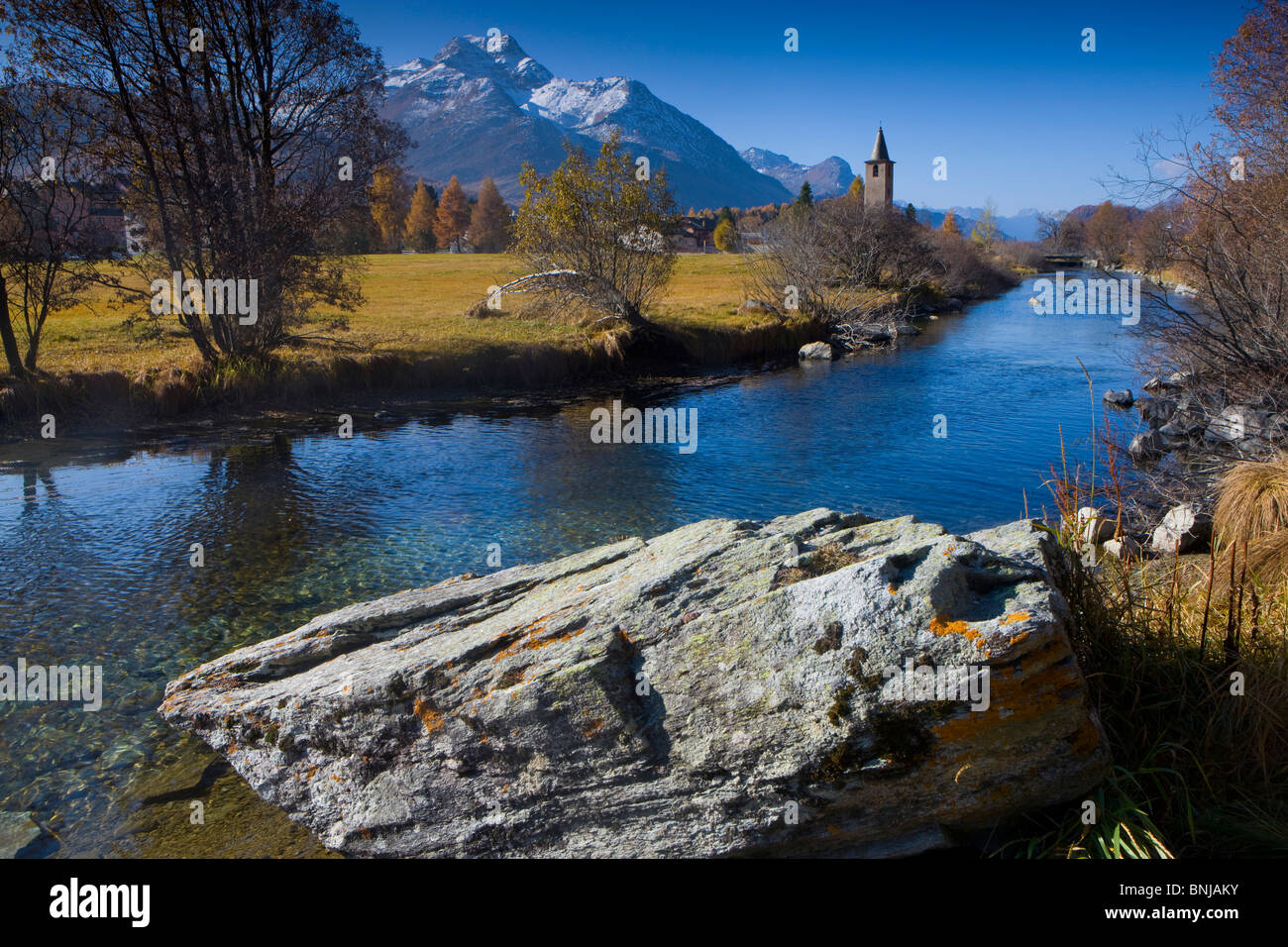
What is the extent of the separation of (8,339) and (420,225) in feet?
315

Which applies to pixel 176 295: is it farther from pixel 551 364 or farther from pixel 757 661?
pixel 757 661

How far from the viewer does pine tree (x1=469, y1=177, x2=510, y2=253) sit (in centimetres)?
10481

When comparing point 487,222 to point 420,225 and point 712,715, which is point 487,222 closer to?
point 420,225

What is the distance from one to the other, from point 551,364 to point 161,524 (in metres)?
16.6

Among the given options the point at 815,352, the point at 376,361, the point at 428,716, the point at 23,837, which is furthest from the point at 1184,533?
the point at 815,352

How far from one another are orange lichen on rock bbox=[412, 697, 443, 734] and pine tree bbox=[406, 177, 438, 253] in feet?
367

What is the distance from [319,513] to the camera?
49.1 ft

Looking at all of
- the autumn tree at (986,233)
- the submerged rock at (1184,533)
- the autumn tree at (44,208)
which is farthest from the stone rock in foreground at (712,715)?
the autumn tree at (986,233)

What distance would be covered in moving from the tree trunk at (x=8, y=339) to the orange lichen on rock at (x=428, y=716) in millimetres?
21466

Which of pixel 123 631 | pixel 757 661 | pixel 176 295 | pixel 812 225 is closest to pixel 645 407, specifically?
pixel 176 295

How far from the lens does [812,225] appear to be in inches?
1837

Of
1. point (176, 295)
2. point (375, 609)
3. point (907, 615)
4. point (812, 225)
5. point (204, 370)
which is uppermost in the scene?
point (812, 225)

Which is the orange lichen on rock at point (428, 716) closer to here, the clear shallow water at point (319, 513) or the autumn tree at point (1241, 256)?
the clear shallow water at point (319, 513)

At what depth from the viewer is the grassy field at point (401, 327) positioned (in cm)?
2430
